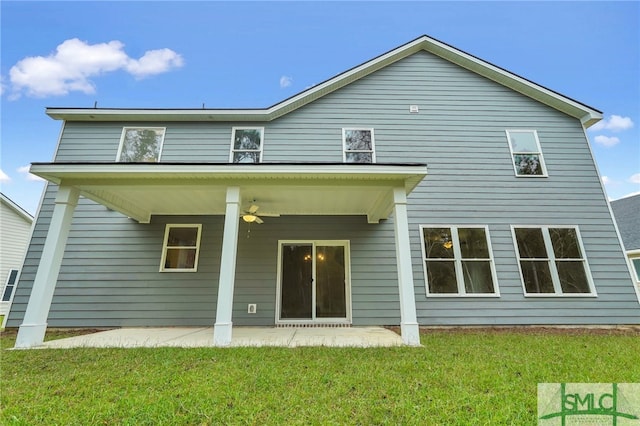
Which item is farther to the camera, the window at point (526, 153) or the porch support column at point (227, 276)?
the window at point (526, 153)

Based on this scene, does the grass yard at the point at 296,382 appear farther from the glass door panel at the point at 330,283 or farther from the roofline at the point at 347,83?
the roofline at the point at 347,83

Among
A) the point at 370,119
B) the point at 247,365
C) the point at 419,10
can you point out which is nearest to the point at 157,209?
the point at 247,365

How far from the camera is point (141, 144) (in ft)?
23.6

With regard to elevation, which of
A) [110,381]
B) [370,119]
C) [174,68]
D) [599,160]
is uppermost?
[174,68]

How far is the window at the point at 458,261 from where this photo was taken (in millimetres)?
6227

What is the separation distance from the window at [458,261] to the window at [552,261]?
32.0 inches

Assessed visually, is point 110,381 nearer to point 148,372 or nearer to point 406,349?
point 148,372

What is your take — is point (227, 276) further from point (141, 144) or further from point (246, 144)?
point (141, 144)

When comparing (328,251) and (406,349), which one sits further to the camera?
(328,251)

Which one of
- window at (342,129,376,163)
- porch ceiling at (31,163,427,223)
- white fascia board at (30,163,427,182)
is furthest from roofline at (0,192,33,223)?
window at (342,129,376,163)

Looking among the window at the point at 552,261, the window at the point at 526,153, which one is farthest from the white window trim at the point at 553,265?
the window at the point at 526,153

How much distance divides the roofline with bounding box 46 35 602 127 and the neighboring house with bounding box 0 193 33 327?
8.68 metres

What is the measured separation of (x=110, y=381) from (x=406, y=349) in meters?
3.47

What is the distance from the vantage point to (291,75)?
1262 cm
